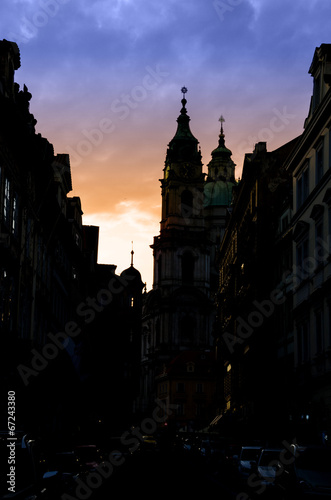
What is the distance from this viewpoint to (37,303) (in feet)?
142

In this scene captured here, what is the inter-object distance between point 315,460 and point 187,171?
12728cm

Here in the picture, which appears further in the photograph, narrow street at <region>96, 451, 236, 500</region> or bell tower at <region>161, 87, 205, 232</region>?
bell tower at <region>161, 87, 205, 232</region>

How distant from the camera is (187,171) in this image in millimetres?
144375

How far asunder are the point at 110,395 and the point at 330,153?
52.1 metres

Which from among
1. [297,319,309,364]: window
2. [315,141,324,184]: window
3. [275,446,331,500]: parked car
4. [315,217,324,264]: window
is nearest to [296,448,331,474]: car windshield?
[275,446,331,500]: parked car

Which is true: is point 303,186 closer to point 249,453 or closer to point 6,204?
point 249,453

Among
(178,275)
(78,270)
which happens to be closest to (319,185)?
(78,270)

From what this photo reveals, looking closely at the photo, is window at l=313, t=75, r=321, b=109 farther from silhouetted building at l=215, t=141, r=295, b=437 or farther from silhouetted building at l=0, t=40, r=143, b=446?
silhouetted building at l=215, t=141, r=295, b=437

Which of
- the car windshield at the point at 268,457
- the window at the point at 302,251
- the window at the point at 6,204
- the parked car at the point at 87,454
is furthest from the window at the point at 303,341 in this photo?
the window at the point at 6,204

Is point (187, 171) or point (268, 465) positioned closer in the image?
point (268, 465)

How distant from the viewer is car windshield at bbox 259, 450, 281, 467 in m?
25.1

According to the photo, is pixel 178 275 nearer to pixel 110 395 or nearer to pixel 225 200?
pixel 225 200

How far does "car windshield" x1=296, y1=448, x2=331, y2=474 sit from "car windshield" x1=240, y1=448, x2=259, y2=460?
12.8 metres

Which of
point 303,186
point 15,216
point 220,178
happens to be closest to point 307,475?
point 15,216
